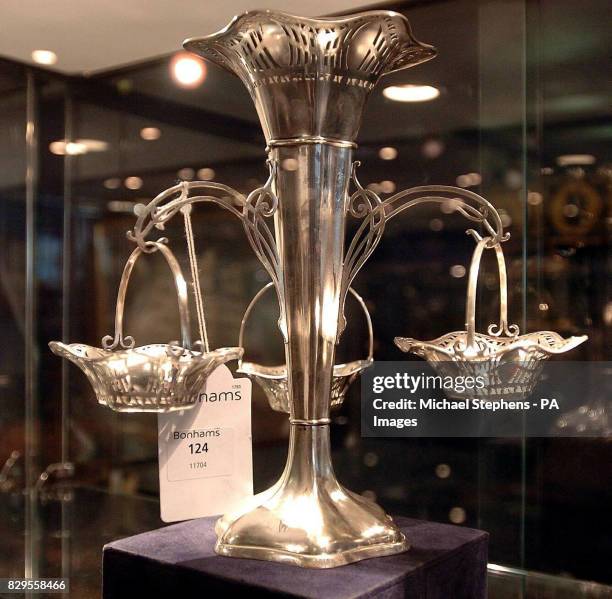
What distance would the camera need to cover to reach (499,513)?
4.86 feet

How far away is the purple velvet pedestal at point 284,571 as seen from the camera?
0.81m

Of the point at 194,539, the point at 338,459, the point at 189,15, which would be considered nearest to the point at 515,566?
the point at 338,459

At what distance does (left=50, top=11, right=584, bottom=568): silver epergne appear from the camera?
33.5 inches

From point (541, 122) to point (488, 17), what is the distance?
208 millimetres

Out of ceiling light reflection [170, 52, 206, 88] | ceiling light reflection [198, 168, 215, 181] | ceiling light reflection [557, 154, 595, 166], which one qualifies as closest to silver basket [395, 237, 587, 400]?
ceiling light reflection [557, 154, 595, 166]

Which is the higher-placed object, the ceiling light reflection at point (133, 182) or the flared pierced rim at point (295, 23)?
the ceiling light reflection at point (133, 182)

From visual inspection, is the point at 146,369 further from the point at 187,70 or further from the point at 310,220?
the point at 187,70

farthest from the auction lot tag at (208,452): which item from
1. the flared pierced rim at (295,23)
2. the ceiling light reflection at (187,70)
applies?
the ceiling light reflection at (187,70)

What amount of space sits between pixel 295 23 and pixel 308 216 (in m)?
0.20

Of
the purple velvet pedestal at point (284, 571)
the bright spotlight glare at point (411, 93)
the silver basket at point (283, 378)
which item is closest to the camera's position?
the purple velvet pedestal at point (284, 571)

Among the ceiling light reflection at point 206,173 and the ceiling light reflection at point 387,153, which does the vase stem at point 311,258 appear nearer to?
the ceiling light reflection at point 387,153

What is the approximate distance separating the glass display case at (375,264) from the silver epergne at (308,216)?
1.75 feet

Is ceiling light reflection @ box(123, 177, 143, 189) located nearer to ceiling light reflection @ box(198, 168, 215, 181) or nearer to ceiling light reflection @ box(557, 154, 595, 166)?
ceiling light reflection @ box(198, 168, 215, 181)

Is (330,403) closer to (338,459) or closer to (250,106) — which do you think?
(338,459)
